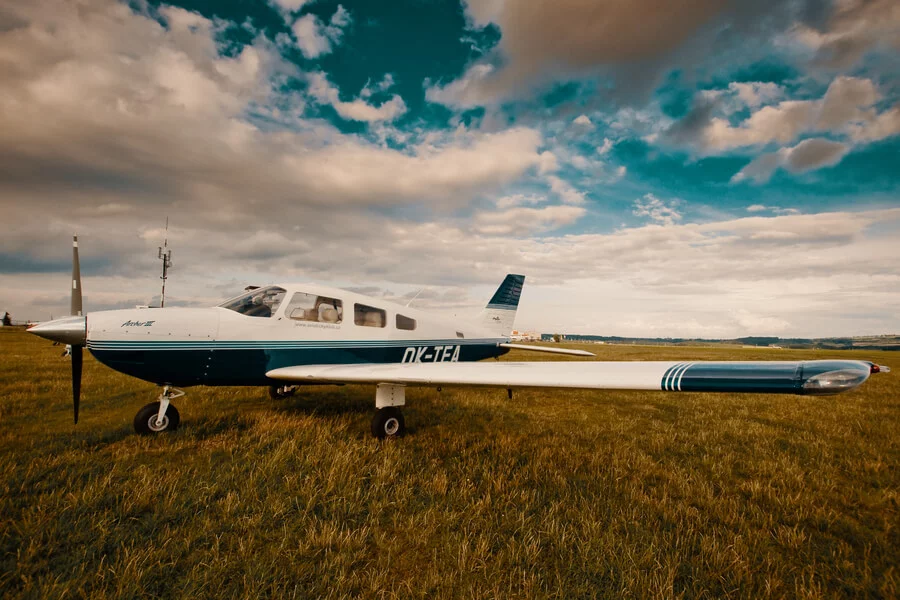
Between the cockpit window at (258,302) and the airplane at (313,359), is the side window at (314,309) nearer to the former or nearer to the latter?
the airplane at (313,359)

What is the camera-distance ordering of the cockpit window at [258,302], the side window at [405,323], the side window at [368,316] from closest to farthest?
1. the cockpit window at [258,302]
2. the side window at [368,316]
3. the side window at [405,323]

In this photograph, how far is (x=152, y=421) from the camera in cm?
575

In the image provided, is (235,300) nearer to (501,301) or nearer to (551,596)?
(551,596)

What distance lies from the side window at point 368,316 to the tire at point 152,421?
339 centimetres

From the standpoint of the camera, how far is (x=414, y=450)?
5367 mm

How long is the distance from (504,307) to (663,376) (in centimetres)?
847

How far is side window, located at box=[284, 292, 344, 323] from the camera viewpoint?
6595 mm

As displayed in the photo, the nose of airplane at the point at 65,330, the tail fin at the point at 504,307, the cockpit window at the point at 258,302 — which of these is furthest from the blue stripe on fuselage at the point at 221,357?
the tail fin at the point at 504,307

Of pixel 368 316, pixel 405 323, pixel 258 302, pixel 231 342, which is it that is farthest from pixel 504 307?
pixel 231 342

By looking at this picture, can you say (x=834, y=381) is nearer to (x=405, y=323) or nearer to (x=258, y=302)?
(x=405, y=323)

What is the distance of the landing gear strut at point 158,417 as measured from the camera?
5660 mm

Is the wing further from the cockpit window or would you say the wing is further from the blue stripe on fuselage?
the cockpit window

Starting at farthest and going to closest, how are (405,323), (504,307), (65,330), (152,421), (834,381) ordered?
(504,307), (405,323), (152,421), (65,330), (834,381)

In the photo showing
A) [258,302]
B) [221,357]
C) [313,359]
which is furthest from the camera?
[313,359]
